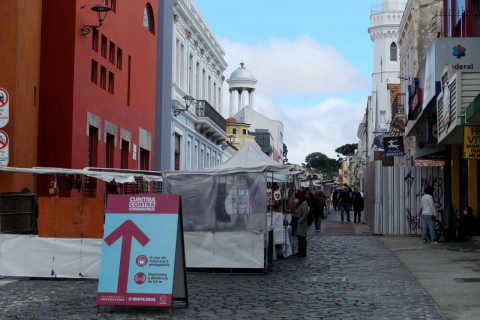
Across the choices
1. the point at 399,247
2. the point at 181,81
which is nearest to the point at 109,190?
the point at 399,247

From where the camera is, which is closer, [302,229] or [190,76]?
[302,229]

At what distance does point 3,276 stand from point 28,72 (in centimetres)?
703

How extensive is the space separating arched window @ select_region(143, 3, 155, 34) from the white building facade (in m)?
1.83

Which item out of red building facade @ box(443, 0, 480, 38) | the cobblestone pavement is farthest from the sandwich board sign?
red building facade @ box(443, 0, 480, 38)

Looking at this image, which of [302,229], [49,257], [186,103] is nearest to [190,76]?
[186,103]

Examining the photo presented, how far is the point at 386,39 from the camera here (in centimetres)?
7706

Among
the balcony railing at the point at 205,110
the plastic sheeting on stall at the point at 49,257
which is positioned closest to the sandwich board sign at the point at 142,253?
the plastic sheeting on stall at the point at 49,257

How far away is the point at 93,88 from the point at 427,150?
1133 cm

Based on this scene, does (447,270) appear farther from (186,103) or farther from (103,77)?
(186,103)

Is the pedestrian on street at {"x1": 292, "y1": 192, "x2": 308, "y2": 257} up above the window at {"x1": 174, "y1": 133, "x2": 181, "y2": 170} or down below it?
below

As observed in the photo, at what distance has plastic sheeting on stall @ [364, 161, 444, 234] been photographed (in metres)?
21.6

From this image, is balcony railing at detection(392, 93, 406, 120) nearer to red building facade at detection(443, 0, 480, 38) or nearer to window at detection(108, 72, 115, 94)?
red building facade at detection(443, 0, 480, 38)

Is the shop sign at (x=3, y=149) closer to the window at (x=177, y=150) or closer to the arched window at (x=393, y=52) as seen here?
the window at (x=177, y=150)

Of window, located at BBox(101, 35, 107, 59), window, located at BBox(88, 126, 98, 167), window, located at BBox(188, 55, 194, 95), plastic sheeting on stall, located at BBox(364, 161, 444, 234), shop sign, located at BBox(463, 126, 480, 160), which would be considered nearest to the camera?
shop sign, located at BBox(463, 126, 480, 160)
